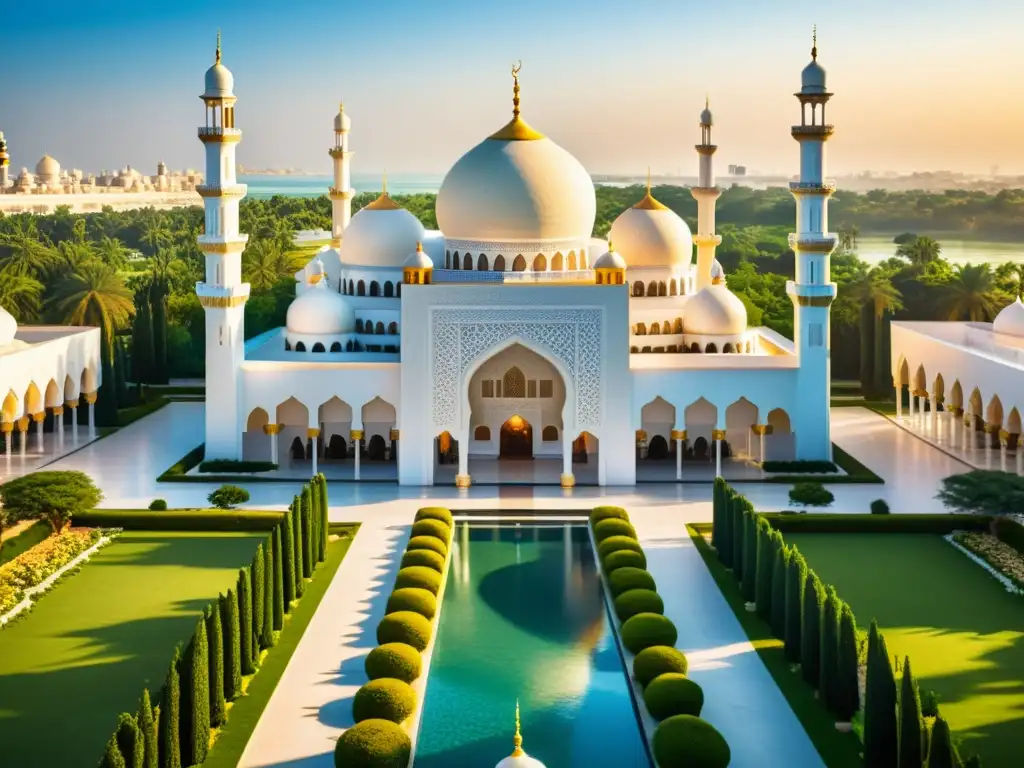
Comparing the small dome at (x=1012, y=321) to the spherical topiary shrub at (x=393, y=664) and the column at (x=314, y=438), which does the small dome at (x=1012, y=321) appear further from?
the spherical topiary shrub at (x=393, y=664)

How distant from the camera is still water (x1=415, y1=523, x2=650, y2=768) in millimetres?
13180

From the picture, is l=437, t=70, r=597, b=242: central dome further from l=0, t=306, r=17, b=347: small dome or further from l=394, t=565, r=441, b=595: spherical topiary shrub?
l=394, t=565, r=441, b=595: spherical topiary shrub

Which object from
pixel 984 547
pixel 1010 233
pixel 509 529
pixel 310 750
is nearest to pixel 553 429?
pixel 509 529

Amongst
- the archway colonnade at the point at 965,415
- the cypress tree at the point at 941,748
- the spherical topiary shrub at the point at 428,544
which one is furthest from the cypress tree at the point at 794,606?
the archway colonnade at the point at 965,415

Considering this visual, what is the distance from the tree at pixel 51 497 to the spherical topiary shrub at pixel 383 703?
25.5 feet

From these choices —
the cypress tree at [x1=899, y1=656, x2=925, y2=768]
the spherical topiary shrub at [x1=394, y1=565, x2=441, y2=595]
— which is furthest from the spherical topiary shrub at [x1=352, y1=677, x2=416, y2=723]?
the cypress tree at [x1=899, y1=656, x2=925, y2=768]

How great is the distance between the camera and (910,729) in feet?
37.2

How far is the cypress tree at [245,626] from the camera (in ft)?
48.2

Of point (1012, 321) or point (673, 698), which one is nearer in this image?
point (673, 698)

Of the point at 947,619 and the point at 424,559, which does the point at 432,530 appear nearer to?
the point at 424,559

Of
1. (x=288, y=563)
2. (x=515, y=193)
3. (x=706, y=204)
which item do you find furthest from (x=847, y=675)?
(x=706, y=204)

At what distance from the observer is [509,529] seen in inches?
829

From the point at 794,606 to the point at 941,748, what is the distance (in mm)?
4433

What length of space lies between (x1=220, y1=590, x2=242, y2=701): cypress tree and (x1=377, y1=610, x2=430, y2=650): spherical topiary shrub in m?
1.64
